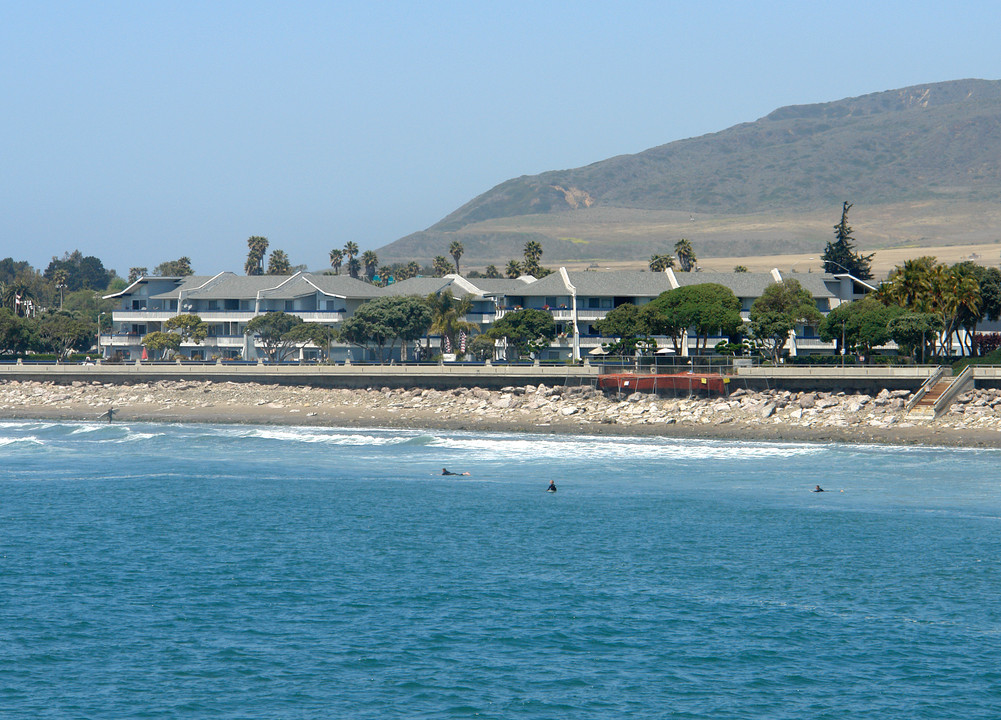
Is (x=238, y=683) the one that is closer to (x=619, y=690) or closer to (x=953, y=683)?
(x=619, y=690)

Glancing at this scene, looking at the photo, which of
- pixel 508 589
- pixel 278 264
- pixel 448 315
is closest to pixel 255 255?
pixel 278 264

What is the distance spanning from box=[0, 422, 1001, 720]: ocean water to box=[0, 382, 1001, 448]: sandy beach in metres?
6.70

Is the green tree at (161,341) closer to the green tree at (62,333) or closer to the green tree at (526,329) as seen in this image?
the green tree at (62,333)

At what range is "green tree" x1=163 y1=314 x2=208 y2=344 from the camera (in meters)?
112

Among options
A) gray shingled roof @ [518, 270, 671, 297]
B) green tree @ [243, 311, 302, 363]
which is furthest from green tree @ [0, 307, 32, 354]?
gray shingled roof @ [518, 270, 671, 297]

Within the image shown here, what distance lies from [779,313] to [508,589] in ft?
196

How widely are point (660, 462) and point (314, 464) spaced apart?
18778mm

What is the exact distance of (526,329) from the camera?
325 ft

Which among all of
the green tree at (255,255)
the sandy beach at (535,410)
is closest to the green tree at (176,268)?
the green tree at (255,255)

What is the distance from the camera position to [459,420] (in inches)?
3031

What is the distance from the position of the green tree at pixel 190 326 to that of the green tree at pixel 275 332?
6.03m

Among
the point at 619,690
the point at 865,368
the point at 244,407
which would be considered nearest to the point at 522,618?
the point at 619,690

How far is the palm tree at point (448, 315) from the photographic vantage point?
104 meters

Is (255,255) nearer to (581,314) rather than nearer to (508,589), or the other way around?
(581,314)
